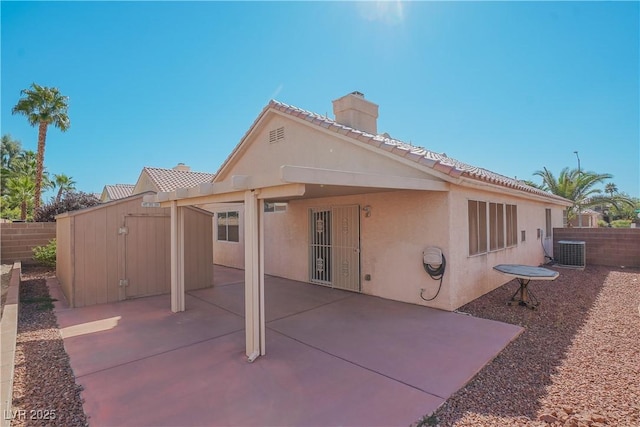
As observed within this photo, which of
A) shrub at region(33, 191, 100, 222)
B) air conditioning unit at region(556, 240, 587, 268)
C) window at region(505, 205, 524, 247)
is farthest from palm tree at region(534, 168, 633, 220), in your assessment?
shrub at region(33, 191, 100, 222)

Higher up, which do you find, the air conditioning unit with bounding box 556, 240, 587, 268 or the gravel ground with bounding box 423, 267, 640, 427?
the air conditioning unit with bounding box 556, 240, 587, 268

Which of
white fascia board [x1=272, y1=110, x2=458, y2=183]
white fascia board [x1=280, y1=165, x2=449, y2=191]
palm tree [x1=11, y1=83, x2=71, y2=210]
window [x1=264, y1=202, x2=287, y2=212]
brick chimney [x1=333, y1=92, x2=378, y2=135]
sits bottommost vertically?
window [x1=264, y1=202, x2=287, y2=212]

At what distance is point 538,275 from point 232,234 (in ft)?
38.0

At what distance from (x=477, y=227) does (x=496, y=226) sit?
1.57 meters

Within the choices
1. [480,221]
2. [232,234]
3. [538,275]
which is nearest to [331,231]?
[480,221]

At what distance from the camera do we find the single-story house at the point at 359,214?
505 cm

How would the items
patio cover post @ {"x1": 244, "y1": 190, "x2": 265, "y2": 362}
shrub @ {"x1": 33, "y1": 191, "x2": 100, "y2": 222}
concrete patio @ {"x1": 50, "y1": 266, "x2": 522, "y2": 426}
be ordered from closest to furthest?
concrete patio @ {"x1": 50, "y1": 266, "x2": 522, "y2": 426}, patio cover post @ {"x1": 244, "y1": 190, "x2": 265, "y2": 362}, shrub @ {"x1": 33, "y1": 191, "x2": 100, "y2": 222}

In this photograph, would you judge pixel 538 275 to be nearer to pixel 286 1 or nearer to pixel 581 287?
pixel 581 287

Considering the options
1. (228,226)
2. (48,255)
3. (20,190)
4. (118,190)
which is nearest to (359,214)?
(228,226)

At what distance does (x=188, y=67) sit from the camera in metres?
12.2

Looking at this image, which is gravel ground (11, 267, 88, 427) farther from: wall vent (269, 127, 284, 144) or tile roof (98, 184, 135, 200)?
tile roof (98, 184, 135, 200)

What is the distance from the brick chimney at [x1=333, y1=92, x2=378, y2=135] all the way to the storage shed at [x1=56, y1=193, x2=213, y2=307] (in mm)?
5300

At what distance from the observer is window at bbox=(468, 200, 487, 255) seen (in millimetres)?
8062

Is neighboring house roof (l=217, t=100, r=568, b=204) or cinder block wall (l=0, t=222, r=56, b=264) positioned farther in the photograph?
cinder block wall (l=0, t=222, r=56, b=264)
